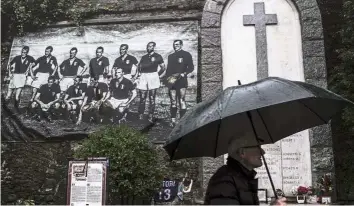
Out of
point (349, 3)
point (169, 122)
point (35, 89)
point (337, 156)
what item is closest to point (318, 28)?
point (349, 3)

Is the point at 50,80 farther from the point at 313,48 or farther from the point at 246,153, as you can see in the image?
the point at 246,153

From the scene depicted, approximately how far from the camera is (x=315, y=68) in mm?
6391

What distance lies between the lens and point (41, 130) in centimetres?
682

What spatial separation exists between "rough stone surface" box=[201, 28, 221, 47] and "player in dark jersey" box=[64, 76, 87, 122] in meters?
2.08

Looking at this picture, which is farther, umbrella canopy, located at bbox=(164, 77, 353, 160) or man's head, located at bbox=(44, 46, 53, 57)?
man's head, located at bbox=(44, 46, 53, 57)

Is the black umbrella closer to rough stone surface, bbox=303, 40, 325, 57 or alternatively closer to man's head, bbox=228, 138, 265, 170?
man's head, bbox=228, 138, 265, 170

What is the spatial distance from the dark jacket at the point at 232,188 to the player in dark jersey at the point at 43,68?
17.8ft

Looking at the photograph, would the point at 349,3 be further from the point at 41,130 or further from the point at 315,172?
the point at 41,130

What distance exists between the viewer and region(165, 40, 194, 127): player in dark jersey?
6.62 meters

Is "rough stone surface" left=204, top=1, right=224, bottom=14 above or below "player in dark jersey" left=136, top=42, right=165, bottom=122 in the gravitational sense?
above

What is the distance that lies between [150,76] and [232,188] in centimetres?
478

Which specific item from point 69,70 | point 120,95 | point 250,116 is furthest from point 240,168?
point 69,70

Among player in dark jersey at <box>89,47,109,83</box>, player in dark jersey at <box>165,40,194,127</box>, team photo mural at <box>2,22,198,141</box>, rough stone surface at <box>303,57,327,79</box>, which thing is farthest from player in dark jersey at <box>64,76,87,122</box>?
rough stone surface at <box>303,57,327,79</box>

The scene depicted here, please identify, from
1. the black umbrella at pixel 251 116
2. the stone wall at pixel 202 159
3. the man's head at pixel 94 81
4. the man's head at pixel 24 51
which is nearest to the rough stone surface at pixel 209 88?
the stone wall at pixel 202 159
